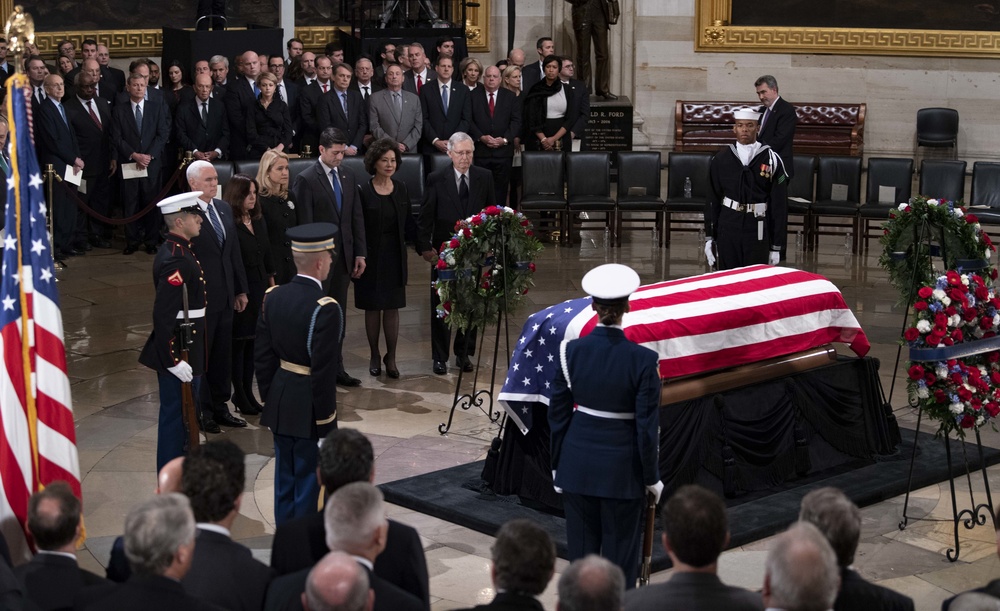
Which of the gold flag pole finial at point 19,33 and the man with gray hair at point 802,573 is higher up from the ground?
the gold flag pole finial at point 19,33

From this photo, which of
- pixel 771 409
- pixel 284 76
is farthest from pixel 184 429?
pixel 284 76

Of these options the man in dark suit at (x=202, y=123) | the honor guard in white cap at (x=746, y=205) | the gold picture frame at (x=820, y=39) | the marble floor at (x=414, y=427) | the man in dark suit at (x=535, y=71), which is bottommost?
the marble floor at (x=414, y=427)

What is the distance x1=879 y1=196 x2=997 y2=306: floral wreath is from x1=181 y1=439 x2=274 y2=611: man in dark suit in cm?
472

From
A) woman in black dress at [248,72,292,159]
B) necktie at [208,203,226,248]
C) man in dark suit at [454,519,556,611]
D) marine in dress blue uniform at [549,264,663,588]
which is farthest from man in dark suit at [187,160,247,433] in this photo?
woman in black dress at [248,72,292,159]

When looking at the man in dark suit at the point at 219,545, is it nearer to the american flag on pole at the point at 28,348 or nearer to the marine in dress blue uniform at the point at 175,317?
the american flag on pole at the point at 28,348

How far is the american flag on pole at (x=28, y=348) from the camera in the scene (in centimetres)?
488

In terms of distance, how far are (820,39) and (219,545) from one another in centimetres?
1594

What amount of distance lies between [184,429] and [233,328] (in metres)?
1.35

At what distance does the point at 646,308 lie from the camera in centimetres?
693

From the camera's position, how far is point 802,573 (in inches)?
133

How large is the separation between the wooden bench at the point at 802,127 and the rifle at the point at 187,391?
1194 centimetres

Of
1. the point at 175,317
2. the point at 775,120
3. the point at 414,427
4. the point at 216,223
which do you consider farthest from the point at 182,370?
the point at 775,120

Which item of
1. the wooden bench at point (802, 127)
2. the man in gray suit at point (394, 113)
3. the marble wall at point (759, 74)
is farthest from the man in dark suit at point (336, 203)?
the marble wall at point (759, 74)

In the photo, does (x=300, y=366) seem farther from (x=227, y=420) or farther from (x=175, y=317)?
(x=227, y=420)
